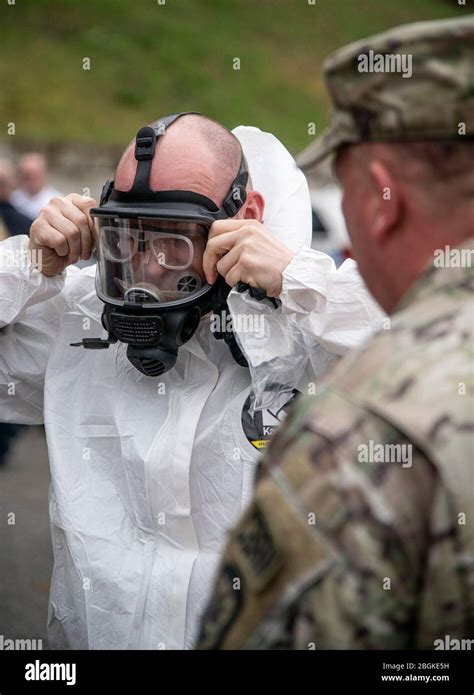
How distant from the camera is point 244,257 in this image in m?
2.87

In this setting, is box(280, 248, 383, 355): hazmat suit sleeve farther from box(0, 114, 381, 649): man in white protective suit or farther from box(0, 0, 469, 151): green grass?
box(0, 0, 469, 151): green grass

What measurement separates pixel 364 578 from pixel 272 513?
0.15 metres

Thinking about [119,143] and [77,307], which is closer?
[77,307]

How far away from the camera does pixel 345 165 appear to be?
1.63 meters

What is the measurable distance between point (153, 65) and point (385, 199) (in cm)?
3108

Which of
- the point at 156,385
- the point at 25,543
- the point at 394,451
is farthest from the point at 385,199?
the point at 25,543

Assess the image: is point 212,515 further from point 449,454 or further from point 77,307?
point 449,454

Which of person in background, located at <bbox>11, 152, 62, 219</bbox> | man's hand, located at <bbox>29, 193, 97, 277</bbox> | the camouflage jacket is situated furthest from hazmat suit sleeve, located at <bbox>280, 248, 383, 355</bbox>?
person in background, located at <bbox>11, 152, 62, 219</bbox>

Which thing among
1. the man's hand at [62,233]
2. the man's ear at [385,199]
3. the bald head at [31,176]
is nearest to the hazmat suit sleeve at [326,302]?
the man's hand at [62,233]

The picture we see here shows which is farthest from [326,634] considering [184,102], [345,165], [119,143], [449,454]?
[184,102]

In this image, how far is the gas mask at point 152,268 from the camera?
296 cm

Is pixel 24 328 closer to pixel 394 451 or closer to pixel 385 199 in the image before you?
pixel 385 199

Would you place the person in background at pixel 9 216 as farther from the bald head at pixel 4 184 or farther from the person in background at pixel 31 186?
the person in background at pixel 31 186

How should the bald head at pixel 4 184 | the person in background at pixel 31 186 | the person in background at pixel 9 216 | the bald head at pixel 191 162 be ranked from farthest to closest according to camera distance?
the person in background at pixel 31 186 < the bald head at pixel 4 184 < the person in background at pixel 9 216 < the bald head at pixel 191 162
